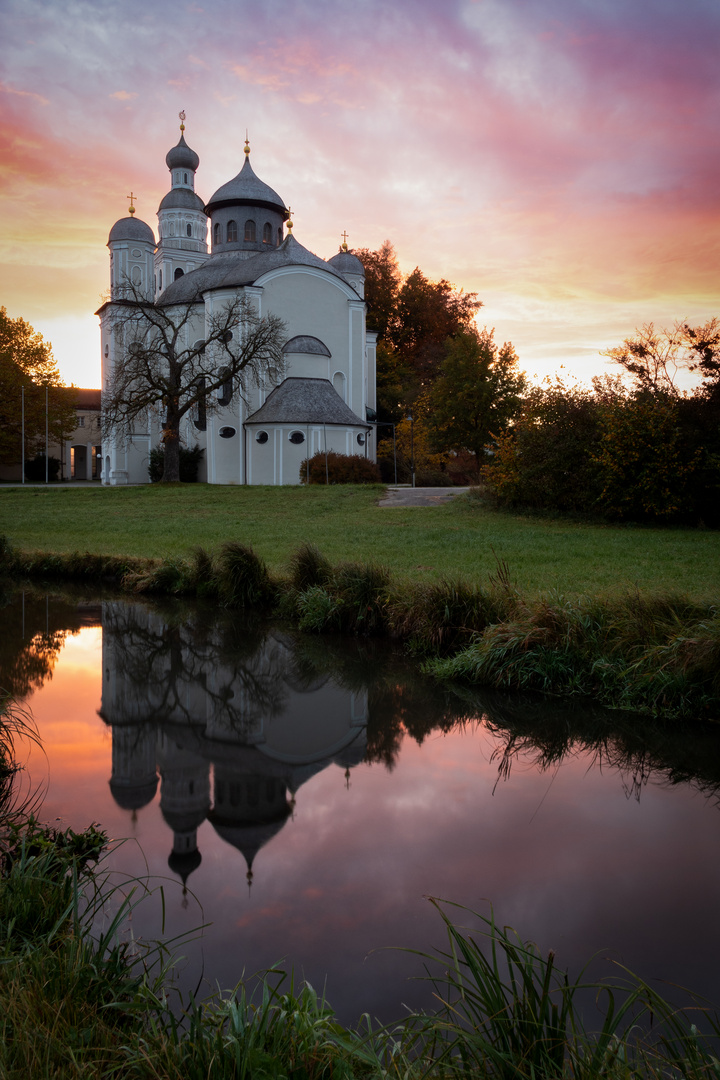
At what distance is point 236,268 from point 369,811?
43.4 meters

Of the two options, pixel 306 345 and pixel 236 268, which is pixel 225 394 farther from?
pixel 236 268

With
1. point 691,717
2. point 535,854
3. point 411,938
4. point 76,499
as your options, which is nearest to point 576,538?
point 691,717

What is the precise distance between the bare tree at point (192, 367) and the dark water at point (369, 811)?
2899 centimetres

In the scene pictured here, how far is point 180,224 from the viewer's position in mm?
54562

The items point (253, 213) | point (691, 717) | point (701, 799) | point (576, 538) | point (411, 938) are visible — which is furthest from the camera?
point (253, 213)

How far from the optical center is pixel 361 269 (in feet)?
172

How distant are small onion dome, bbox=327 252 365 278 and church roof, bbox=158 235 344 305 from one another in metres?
4.63

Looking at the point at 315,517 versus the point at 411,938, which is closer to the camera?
the point at 411,938

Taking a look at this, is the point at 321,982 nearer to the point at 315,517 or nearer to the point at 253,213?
the point at 315,517

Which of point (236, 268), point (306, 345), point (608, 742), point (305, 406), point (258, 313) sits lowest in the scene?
point (608, 742)

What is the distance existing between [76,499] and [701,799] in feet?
92.0

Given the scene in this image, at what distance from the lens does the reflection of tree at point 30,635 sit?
8.75 m

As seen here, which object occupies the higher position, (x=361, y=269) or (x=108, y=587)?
(x=361, y=269)

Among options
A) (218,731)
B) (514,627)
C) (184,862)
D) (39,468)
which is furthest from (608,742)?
(39,468)
